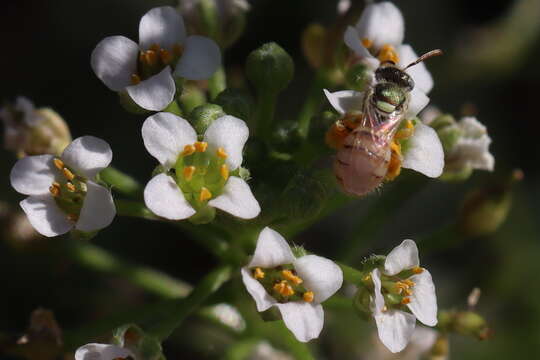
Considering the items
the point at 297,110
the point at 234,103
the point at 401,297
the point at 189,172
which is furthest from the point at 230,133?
the point at 297,110

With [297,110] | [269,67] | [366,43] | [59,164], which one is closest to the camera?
[59,164]

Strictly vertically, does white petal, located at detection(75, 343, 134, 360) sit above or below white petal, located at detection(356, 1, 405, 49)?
below

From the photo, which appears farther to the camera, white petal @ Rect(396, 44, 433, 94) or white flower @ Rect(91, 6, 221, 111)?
white petal @ Rect(396, 44, 433, 94)

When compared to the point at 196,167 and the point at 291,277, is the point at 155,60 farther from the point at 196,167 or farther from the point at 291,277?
the point at 291,277

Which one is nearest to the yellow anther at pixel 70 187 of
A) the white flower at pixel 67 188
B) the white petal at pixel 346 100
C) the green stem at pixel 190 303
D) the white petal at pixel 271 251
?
the white flower at pixel 67 188

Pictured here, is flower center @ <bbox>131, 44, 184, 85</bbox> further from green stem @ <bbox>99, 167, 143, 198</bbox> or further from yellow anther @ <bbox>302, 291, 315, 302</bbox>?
yellow anther @ <bbox>302, 291, 315, 302</bbox>

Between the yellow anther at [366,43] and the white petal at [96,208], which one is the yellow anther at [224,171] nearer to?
the white petal at [96,208]

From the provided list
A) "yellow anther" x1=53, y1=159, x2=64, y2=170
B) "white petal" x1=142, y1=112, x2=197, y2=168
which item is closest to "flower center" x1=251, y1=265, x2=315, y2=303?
"white petal" x1=142, y1=112, x2=197, y2=168
